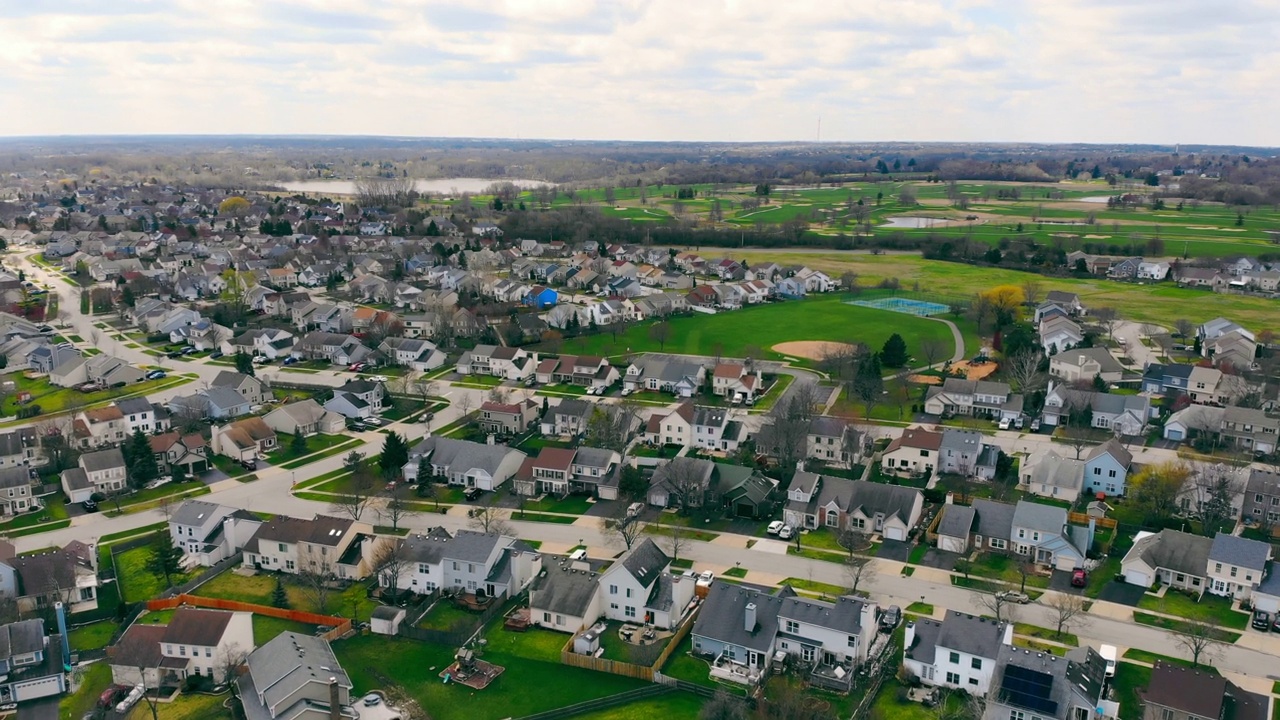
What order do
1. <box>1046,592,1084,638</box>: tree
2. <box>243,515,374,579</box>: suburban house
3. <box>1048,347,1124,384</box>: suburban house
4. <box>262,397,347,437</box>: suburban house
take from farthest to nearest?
<box>1048,347,1124,384</box>: suburban house < <box>262,397,347,437</box>: suburban house < <box>243,515,374,579</box>: suburban house < <box>1046,592,1084,638</box>: tree

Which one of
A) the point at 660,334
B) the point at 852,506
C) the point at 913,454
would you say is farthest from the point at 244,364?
the point at 913,454


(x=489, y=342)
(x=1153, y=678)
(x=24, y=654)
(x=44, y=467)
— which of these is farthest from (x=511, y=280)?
(x=1153, y=678)

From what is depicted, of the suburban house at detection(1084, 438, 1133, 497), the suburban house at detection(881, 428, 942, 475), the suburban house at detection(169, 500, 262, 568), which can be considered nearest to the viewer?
the suburban house at detection(169, 500, 262, 568)

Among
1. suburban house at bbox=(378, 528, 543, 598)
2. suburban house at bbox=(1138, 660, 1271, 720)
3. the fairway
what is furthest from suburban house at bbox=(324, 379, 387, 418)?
suburban house at bbox=(1138, 660, 1271, 720)

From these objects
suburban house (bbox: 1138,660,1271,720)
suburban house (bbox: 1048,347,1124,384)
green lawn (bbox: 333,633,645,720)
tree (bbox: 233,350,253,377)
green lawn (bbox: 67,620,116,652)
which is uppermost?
suburban house (bbox: 1048,347,1124,384)

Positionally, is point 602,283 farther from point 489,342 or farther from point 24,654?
point 24,654

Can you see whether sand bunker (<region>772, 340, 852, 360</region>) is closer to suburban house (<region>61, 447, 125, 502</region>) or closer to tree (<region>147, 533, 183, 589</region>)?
tree (<region>147, 533, 183, 589</region>)
